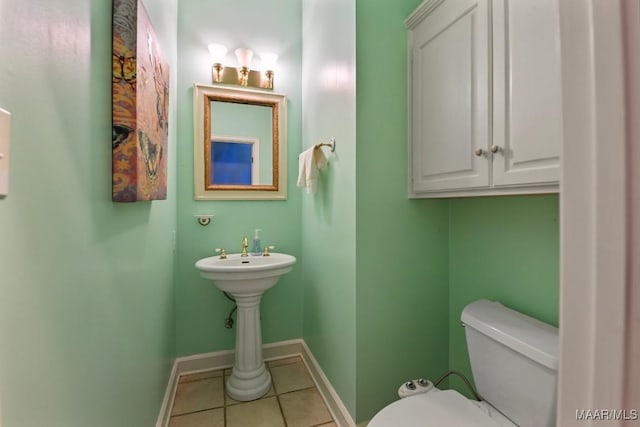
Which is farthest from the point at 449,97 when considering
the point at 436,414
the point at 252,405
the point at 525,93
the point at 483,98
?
the point at 252,405

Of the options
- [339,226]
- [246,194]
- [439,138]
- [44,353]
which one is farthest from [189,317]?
[439,138]

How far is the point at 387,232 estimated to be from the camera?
1.37 m

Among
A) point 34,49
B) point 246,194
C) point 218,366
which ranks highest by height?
point 34,49

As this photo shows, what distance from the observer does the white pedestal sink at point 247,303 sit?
1596 millimetres

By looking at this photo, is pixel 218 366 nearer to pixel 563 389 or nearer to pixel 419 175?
pixel 419 175

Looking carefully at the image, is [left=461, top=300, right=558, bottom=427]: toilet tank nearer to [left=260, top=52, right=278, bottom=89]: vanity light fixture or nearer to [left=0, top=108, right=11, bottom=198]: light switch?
[left=0, top=108, right=11, bottom=198]: light switch

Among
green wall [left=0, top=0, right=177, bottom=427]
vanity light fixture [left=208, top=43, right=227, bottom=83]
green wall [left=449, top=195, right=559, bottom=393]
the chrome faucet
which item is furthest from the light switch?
vanity light fixture [left=208, top=43, right=227, bottom=83]

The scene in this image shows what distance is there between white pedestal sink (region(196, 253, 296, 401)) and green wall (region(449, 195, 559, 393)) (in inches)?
38.1

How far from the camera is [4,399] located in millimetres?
414

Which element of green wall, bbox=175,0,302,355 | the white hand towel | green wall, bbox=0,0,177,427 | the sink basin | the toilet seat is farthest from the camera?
green wall, bbox=175,0,302,355

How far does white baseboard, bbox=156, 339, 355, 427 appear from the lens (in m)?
1.47

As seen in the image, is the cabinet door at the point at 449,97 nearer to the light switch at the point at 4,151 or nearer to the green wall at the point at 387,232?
the green wall at the point at 387,232

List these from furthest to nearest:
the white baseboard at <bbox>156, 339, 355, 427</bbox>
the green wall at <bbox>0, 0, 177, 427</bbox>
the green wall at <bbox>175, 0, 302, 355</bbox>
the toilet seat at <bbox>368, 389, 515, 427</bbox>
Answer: the green wall at <bbox>175, 0, 302, 355</bbox> → the white baseboard at <bbox>156, 339, 355, 427</bbox> → the toilet seat at <bbox>368, 389, 515, 427</bbox> → the green wall at <bbox>0, 0, 177, 427</bbox>

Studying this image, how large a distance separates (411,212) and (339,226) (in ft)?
1.26
